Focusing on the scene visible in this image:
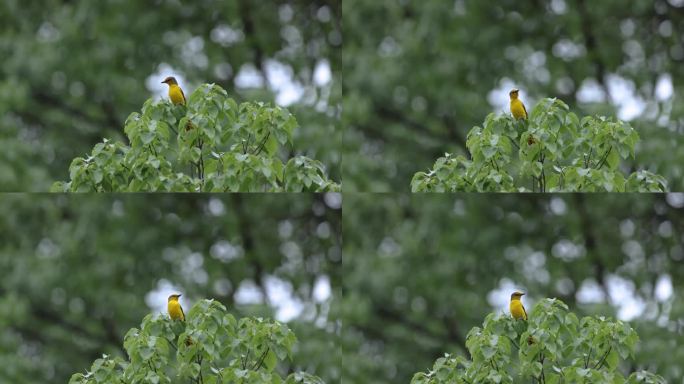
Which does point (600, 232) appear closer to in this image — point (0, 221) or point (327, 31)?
point (327, 31)

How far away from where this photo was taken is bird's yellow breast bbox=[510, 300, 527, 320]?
7285 mm

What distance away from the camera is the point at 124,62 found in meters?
7.91

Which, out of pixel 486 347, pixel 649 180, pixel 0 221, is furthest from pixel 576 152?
pixel 0 221

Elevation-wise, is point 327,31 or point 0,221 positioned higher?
point 327,31

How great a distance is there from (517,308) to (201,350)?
1448 mm

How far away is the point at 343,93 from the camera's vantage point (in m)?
7.79

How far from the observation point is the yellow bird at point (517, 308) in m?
7.29

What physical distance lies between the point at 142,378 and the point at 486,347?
5.12 feet

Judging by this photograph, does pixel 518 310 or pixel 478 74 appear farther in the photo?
pixel 478 74

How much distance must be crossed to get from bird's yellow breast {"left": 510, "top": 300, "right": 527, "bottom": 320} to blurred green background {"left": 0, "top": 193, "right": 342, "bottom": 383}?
0.88 m

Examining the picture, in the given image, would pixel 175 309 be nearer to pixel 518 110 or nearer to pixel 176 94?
pixel 176 94

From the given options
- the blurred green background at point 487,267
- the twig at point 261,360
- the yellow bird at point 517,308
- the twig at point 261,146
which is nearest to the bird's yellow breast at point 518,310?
the yellow bird at point 517,308

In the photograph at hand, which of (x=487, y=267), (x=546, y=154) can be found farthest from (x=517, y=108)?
(x=487, y=267)

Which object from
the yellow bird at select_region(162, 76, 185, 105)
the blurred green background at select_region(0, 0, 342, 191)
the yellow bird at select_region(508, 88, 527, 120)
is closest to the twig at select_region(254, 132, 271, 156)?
the blurred green background at select_region(0, 0, 342, 191)
